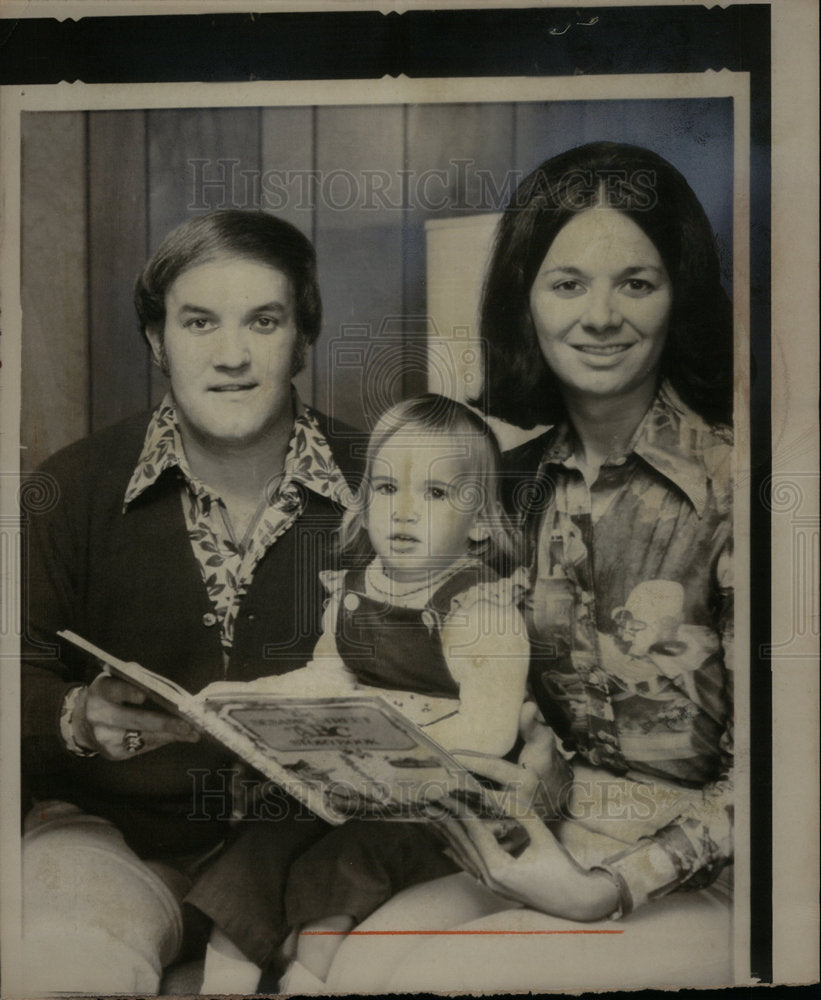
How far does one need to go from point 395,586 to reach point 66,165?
1052 mm

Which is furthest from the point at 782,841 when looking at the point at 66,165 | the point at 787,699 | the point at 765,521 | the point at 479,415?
the point at 66,165

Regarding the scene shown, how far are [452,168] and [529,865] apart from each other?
1.36 m

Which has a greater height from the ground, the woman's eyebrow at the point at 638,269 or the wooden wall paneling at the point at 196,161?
the wooden wall paneling at the point at 196,161

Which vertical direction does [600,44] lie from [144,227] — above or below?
above

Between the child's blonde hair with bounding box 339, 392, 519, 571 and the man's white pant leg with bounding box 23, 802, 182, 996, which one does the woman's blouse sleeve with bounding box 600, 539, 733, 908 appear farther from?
the man's white pant leg with bounding box 23, 802, 182, 996

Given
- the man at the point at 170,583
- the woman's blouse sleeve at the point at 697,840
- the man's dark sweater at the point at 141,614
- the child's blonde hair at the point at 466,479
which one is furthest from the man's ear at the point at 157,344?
the woman's blouse sleeve at the point at 697,840

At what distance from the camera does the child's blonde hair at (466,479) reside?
1.81m

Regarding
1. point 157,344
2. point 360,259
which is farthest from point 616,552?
point 157,344

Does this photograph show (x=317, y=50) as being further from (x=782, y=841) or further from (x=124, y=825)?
(x=782, y=841)

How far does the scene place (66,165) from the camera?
1.84 m

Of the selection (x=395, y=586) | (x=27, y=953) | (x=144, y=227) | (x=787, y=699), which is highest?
(x=144, y=227)

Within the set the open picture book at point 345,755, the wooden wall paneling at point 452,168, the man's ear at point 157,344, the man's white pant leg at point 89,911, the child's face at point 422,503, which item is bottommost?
the man's white pant leg at point 89,911

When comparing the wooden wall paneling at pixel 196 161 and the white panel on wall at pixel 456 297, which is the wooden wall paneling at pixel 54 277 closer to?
the wooden wall paneling at pixel 196 161

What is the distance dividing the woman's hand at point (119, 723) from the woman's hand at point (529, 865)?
1.85 ft
